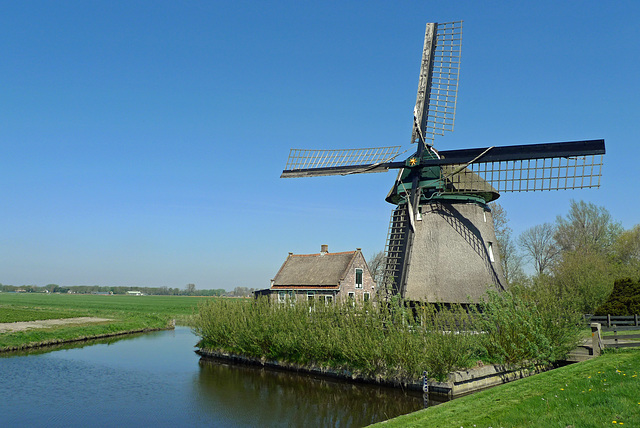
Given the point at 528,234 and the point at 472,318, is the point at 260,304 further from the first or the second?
the point at 528,234

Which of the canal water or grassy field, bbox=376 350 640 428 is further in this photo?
the canal water

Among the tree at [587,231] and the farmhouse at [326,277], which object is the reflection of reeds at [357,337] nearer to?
the farmhouse at [326,277]

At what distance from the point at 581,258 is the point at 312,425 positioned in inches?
971

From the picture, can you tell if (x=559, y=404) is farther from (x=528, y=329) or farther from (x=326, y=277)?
(x=326, y=277)

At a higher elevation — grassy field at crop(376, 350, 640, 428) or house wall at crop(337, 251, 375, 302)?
house wall at crop(337, 251, 375, 302)

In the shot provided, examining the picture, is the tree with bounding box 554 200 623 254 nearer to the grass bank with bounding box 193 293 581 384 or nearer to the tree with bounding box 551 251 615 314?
the tree with bounding box 551 251 615 314

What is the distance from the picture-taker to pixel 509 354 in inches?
564

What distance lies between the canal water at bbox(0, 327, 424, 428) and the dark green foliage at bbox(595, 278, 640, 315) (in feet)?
41.0

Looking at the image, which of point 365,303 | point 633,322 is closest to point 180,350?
point 365,303

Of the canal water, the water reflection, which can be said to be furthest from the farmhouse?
the water reflection

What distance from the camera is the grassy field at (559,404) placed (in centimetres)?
638

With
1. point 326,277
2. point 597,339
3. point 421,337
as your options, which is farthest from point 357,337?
point 326,277

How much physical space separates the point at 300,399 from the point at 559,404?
824cm

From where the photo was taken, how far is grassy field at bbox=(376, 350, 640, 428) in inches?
251
